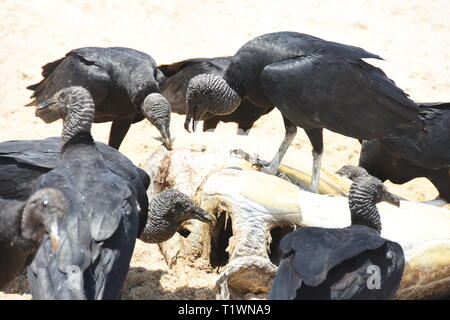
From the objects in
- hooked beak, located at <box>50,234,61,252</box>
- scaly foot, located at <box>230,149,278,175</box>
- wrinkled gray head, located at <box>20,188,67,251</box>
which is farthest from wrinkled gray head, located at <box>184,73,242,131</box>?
hooked beak, located at <box>50,234,61,252</box>

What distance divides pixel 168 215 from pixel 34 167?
35.0 inches

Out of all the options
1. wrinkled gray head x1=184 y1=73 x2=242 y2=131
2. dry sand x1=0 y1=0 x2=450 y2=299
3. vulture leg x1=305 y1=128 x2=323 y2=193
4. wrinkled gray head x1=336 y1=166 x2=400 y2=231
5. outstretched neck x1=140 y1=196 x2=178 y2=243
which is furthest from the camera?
dry sand x1=0 y1=0 x2=450 y2=299

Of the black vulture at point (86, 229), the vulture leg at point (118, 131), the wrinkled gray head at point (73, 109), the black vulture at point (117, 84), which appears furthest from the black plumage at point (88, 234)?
the vulture leg at point (118, 131)

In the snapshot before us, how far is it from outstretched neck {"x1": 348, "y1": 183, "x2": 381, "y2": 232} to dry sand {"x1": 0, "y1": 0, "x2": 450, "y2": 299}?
2.84 meters

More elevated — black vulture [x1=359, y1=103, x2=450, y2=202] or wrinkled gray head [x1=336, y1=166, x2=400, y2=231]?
wrinkled gray head [x1=336, y1=166, x2=400, y2=231]

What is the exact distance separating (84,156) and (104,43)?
503 centimetres

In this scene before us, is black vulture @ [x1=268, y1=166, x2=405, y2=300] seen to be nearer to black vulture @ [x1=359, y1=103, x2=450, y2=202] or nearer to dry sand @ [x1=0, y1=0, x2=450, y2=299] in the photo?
black vulture @ [x1=359, y1=103, x2=450, y2=202]

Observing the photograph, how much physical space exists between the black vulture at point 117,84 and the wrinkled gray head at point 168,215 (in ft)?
3.40

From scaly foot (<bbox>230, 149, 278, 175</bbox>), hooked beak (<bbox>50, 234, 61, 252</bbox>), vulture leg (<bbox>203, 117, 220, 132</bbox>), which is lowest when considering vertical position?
vulture leg (<bbox>203, 117, 220, 132</bbox>)

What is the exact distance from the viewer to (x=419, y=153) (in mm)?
6953

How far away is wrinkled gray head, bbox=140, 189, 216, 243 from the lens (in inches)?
209

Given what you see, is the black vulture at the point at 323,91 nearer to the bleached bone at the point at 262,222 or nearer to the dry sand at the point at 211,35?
the bleached bone at the point at 262,222

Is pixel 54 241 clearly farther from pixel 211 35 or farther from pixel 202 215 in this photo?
pixel 211 35

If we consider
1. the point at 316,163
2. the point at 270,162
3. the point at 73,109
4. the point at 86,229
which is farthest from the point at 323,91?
the point at 86,229
